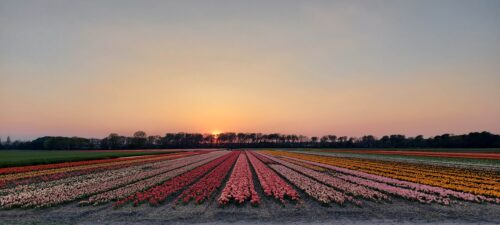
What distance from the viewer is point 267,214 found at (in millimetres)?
13086

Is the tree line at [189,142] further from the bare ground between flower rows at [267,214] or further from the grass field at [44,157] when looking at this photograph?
the bare ground between flower rows at [267,214]

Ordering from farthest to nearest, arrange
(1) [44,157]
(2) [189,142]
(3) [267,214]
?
1. (2) [189,142]
2. (1) [44,157]
3. (3) [267,214]

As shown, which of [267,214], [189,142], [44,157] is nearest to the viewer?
[267,214]

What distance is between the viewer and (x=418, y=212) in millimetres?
13336

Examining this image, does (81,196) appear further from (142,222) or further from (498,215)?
(498,215)

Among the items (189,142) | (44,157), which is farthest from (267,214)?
(189,142)

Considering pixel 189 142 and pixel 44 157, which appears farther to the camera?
pixel 189 142

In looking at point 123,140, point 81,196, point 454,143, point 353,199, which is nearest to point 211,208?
point 353,199

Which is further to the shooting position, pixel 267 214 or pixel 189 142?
pixel 189 142

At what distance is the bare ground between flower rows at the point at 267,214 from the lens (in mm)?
12125

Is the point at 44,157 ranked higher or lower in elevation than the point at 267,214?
higher

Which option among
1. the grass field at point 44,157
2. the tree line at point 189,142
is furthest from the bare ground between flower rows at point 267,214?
the tree line at point 189,142

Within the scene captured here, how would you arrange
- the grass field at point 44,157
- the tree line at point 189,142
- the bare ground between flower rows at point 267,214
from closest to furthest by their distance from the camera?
the bare ground between flower rows at point 267,214, the grass field at point 44,157, the tree line at point 189,142

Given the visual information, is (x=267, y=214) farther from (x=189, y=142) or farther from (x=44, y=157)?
(x=189, y=142)
